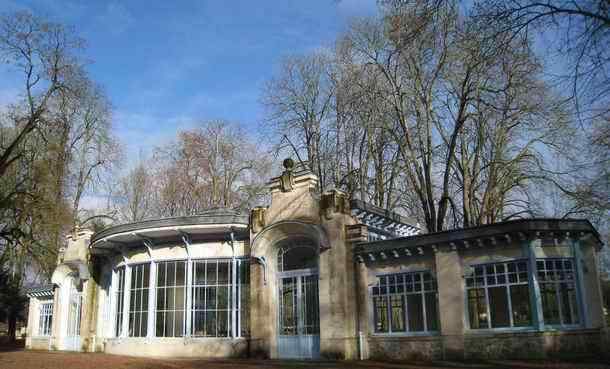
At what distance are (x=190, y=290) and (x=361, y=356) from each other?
6.48 meters

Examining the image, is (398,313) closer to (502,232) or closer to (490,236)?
(490,236)

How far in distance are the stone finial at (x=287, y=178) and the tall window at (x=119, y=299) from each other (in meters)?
7.76

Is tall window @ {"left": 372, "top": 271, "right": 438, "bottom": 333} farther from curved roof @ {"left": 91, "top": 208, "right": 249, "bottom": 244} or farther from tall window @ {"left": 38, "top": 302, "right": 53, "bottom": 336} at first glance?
tall window @ {"left": 38, "top": 302, "right": 53, "bottom": 336}

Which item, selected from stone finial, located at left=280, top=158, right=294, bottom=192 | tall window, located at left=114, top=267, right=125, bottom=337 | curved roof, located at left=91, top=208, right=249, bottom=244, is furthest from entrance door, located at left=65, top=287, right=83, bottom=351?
stone finial, located at left=280, top=158, right=294, bottom=192

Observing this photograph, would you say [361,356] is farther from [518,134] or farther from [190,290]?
[518,134]

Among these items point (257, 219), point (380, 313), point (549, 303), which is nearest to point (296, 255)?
point (257, 219)

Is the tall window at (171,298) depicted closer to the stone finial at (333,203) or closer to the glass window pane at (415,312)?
the stone finial at (333,203)

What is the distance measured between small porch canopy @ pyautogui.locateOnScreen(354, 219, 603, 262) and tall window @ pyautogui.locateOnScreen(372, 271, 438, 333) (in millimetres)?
724

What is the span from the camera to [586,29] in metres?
9.47

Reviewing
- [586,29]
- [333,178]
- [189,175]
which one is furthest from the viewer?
[189,175]

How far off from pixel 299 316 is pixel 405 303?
3617 mm

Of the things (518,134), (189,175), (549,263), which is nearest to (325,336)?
(549,263)

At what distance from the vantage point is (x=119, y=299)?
21438mm

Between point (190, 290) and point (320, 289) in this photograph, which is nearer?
point (320, 289)
